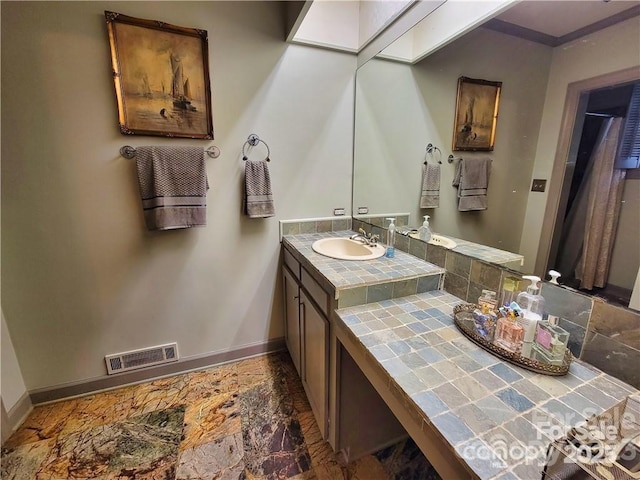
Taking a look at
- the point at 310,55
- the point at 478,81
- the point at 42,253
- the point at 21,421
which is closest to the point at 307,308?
the point at 478,81

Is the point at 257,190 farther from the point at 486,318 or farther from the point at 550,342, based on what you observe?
the point at 550,342

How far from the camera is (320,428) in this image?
138cm

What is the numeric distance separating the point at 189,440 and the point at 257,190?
1.39 m

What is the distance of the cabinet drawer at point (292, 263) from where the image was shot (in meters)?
1.60

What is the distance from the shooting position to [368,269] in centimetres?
128

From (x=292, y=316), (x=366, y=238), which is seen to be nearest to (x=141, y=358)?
(x=292, y=316)

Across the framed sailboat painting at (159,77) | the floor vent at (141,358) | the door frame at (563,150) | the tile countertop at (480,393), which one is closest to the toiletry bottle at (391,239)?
the tile countertop at (480,393)

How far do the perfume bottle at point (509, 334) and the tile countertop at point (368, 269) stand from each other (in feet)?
1.32

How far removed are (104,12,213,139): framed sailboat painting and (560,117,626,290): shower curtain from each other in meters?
1.69

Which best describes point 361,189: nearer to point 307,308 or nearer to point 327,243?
point 327,243

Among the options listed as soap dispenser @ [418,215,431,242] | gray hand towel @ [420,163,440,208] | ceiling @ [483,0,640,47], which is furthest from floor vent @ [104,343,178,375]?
ceiling @ [483,0,640,47]

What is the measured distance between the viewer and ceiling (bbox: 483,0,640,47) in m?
0.72

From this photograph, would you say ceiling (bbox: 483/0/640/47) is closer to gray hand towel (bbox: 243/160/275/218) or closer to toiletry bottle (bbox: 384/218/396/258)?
toiletry bottle (bbox: 384/218/396/258)

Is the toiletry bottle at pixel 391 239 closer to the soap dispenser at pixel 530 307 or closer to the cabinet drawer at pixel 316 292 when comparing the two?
the cabinet drawer at pixel 316 292
